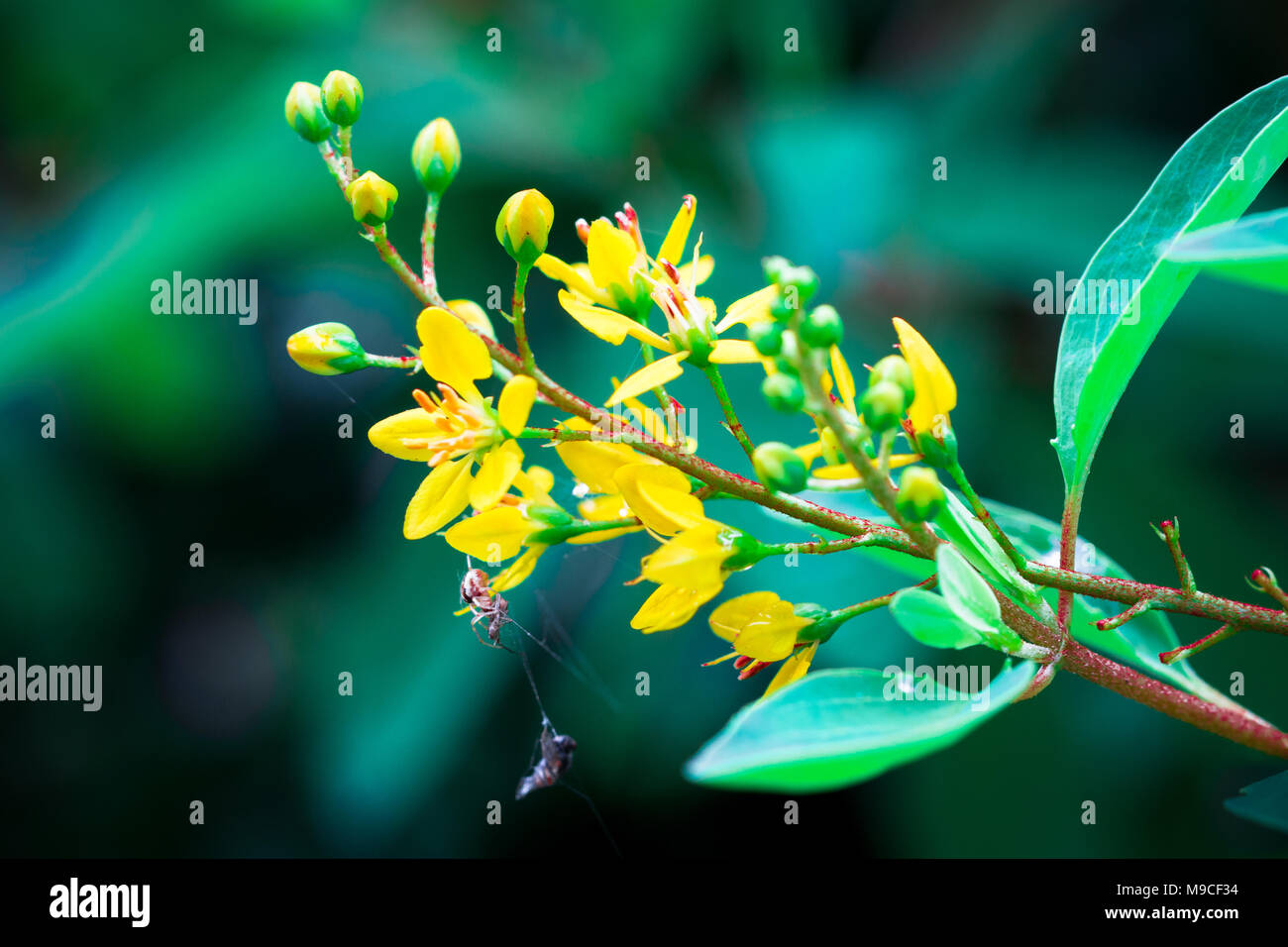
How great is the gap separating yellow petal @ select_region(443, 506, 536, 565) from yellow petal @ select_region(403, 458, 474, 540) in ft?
0.09

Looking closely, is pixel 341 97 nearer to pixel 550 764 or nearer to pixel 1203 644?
pixel 550 764

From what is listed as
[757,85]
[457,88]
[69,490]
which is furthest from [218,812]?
[757,85]

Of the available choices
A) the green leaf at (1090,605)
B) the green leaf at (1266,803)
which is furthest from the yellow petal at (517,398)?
the green leaf at (1266,803)

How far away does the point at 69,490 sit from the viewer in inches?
116

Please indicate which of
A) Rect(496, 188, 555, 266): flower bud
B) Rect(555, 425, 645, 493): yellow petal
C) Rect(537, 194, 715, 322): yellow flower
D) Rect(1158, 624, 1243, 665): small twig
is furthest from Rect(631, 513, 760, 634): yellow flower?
Rect(1158, 624, 1243, 665): small twig

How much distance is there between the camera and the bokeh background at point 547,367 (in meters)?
2.69

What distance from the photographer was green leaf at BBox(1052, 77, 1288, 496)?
3.63ft

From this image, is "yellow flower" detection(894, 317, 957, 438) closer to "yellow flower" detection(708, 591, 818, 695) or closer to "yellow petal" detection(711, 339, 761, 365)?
"yellow petal" detection(711, 339, 761, 365)

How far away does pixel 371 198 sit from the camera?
1194 millimetres

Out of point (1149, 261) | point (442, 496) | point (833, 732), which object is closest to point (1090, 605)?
point (1149, 261)

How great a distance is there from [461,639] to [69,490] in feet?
4.53

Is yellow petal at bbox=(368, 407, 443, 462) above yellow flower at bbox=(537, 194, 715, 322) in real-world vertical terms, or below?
below

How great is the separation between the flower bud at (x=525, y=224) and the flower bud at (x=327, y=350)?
0.78 feet

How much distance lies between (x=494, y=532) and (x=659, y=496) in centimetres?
26
